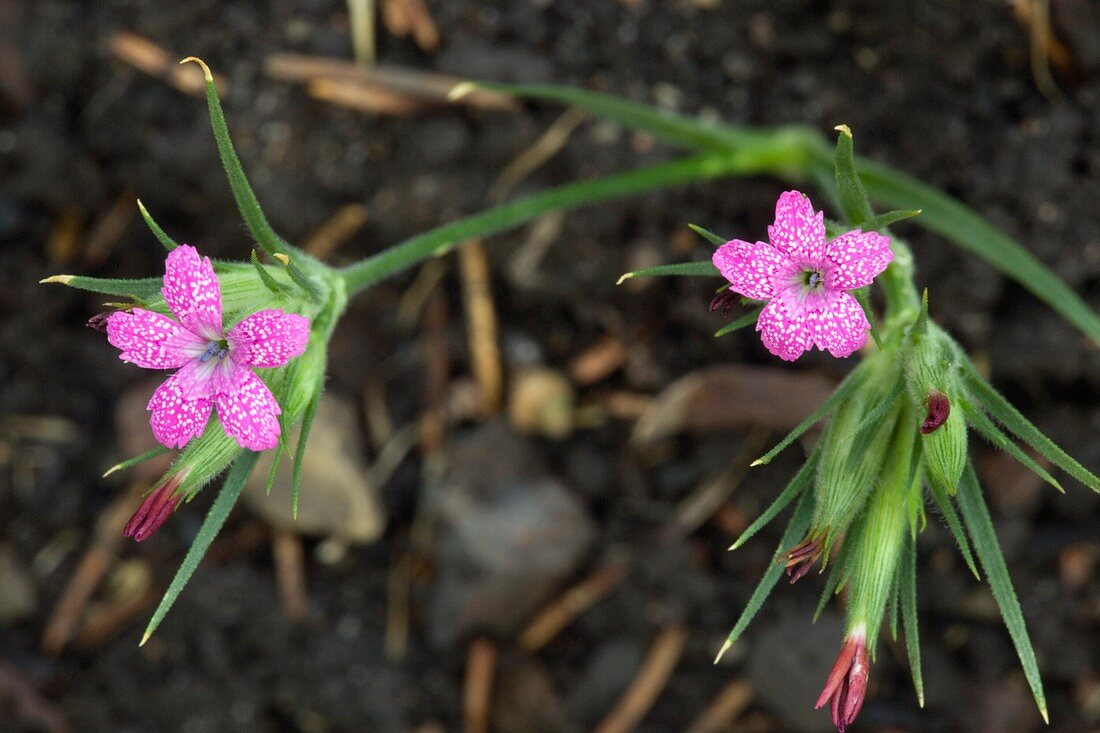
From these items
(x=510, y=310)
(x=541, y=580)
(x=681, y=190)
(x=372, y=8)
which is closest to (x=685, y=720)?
(x=541, y=580)

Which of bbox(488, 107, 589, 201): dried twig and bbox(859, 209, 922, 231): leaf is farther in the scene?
bbox(488, 107, 589, 201): dried twig

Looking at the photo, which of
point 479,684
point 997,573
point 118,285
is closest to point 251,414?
point 118,285

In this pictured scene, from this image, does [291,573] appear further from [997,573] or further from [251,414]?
[997,573]

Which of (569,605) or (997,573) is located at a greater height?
(997,573)

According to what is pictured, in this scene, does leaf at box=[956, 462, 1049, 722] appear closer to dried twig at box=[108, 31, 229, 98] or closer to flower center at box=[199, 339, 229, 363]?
flower center at box=[199, 339, 229, 363]

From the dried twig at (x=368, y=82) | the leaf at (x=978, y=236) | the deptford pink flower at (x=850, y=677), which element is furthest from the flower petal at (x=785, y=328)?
the dried twig at (x=368, y=82)

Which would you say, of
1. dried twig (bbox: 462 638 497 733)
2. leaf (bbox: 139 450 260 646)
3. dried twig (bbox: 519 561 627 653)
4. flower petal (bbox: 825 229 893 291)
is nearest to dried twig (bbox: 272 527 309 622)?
dried twig (bbox: 462 638 497 733)

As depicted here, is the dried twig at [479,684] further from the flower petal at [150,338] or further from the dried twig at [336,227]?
the flower petal at [150,338]
